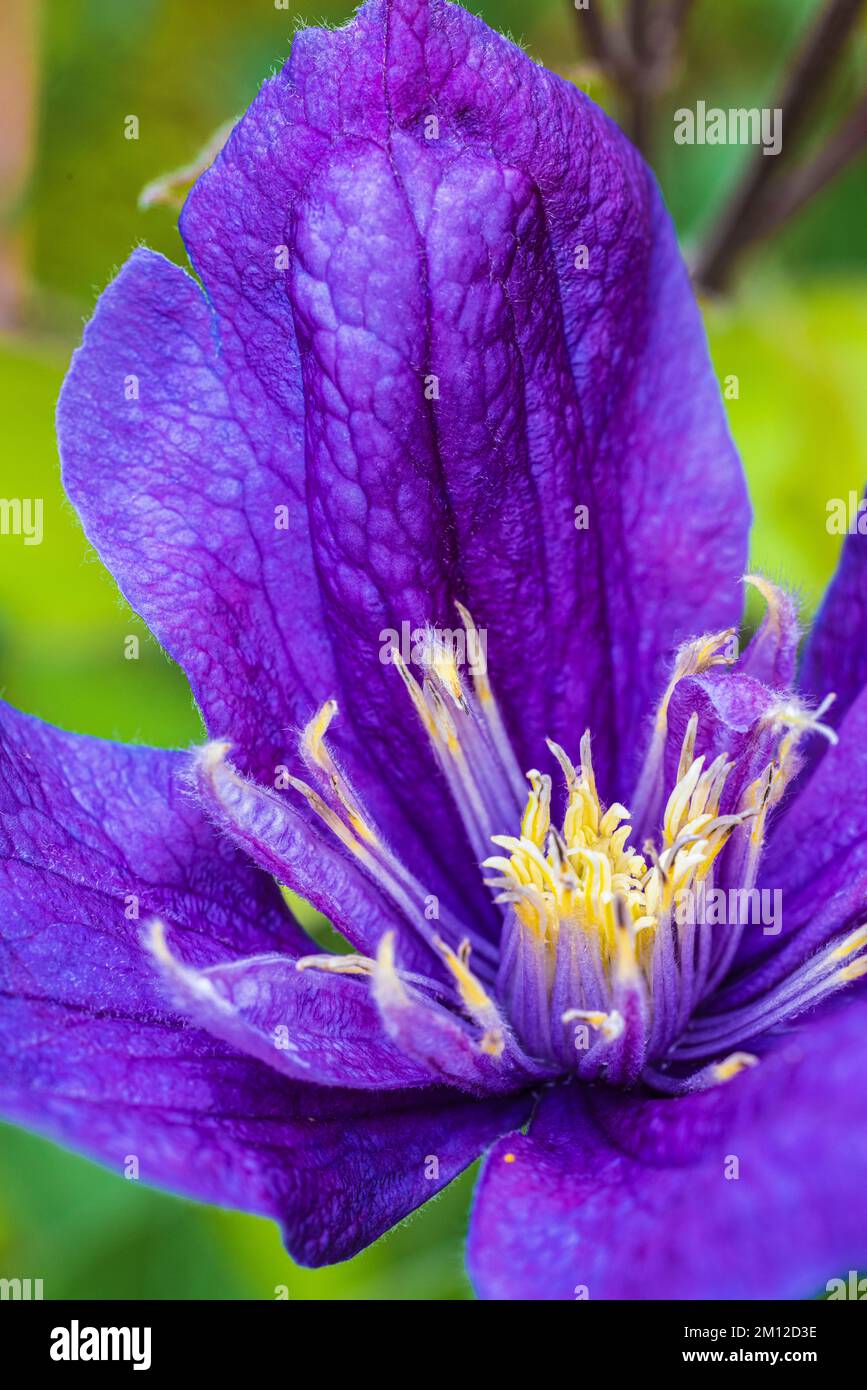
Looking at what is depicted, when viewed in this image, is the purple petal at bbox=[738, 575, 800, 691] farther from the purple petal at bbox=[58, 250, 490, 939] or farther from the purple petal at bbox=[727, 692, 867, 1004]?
the purple petal at bbox=[58, 250, 490, 939]

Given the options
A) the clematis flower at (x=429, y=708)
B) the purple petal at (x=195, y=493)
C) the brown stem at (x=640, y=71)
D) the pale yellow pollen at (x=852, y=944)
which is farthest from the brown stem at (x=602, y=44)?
the pale yellow pollen at (x=852, y=944)

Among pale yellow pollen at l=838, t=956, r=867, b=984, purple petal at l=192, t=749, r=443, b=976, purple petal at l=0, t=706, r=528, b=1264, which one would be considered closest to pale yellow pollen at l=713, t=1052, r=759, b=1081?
pale yellow pollen at l=838, t=956, r=867, b=984

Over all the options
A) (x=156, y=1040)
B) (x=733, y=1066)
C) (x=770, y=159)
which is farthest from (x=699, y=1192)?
(x=770, y=159)

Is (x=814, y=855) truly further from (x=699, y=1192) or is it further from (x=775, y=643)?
(x=699, y=1192)

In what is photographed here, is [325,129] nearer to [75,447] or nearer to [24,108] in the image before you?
[75,447]

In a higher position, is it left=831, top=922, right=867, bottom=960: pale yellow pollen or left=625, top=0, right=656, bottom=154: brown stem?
left=625, top=0, right=656, bottom=154: brown stem

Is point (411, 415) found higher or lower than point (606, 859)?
higher

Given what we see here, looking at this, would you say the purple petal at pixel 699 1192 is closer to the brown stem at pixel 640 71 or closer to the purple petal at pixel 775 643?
the purple petal at pixel 775 643
